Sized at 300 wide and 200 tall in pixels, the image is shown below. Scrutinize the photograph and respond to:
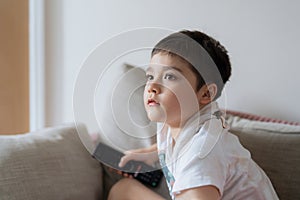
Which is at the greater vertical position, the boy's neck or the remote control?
the boy's neck

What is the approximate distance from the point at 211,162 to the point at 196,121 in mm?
103

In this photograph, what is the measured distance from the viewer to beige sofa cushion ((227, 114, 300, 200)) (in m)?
1.17

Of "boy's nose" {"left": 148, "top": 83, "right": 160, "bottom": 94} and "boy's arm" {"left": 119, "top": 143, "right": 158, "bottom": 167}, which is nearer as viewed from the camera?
"boy's nose" {"left": 148, "top": 83, "right": 160, "bottom": 94}

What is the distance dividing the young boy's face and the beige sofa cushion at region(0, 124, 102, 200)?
0.35 meters

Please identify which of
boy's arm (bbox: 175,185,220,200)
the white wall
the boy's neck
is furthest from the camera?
the white wall

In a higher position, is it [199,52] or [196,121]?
[199,52]

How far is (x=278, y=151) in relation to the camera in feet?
3.95

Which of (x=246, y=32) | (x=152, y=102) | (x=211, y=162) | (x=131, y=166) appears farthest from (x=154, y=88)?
(x=246, y=32)

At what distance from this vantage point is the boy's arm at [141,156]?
3.77ft

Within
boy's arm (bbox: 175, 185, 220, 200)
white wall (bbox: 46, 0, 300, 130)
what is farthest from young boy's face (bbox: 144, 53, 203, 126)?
white wall (bbox: 46, 0, 300, 130)

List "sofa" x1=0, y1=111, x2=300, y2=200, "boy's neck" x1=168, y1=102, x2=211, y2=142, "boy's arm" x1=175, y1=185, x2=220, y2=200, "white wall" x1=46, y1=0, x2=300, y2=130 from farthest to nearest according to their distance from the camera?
"white wall" x1=46, y1=0, x2=300, y2=130 < "sofa" x1=0, y1=111, x2=300, y2=200 < "boy's neck" x1=168, y1=102, x2=211, y2=142 < "boy's arm" x1=175, y1=185, x2=220, y2=200

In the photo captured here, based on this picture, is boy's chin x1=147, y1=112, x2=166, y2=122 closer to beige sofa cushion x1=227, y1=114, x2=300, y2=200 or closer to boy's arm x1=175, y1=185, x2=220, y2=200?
boy's arm x1=175, y1=185, x2=220, y2=200

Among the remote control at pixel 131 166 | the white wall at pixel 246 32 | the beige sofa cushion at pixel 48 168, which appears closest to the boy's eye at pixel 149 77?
the remote control at pixel 131 166

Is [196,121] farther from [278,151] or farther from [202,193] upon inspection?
[278,151]
